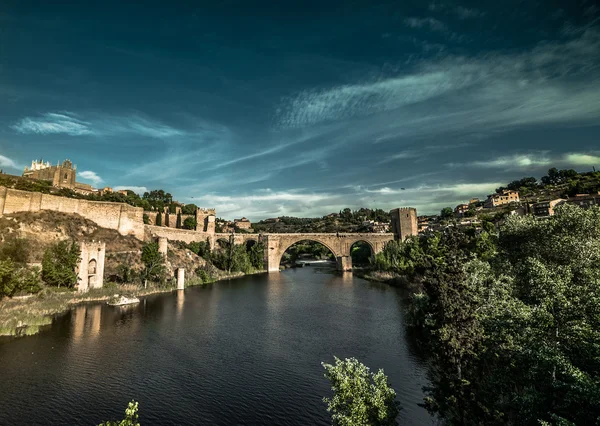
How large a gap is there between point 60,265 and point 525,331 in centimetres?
3953

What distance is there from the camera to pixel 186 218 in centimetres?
7488

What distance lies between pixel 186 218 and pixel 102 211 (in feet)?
87.4

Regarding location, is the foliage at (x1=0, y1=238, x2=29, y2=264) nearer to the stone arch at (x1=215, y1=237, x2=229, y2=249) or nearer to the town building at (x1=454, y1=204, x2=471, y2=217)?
the stone arch at (x1=215, y1=237, x2=229, y2=249)

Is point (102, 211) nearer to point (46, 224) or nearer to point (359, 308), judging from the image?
point (46, 224)

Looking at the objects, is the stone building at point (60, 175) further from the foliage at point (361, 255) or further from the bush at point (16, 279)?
the foliage at point (361, 255)

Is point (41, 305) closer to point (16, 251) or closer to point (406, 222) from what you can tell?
point (16, 251)

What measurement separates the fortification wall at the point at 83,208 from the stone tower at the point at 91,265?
11510mm

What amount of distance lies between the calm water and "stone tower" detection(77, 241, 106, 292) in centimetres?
641

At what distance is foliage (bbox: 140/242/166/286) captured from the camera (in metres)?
41.6

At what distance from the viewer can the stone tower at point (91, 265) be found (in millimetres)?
35344

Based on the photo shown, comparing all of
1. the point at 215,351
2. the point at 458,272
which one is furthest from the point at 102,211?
the point at 458,272

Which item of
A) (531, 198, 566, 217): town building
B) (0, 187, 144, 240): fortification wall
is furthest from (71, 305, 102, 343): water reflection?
(531, 198, 566, 217): town building

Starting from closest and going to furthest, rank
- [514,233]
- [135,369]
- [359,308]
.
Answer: [135,369], [514,233], [359,308]


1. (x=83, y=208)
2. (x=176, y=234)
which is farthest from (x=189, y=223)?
(x=83, y=208)
